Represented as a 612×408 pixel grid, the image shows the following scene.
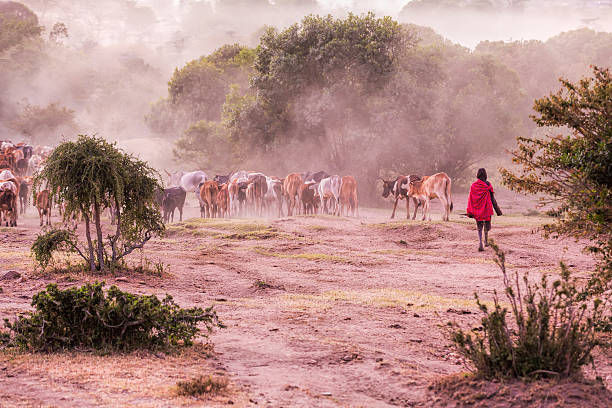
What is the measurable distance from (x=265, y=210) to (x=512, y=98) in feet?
64.3

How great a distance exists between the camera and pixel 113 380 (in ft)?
18.4

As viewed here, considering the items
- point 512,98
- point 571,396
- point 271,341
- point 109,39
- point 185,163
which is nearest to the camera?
point 571,396

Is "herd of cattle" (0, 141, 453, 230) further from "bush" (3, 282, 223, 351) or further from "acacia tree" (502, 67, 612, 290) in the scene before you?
"bush" (3, 282, 223, 351)

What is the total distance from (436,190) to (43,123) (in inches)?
2149

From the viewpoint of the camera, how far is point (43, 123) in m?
65.6

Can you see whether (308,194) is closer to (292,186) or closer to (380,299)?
(292,186)

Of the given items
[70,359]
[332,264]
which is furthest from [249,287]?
[70,359]

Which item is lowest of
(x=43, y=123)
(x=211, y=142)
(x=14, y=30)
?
(x=211, y=142)

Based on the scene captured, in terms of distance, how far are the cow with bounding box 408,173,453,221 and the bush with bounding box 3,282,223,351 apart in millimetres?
17583

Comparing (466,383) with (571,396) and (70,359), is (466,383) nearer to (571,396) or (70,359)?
(571,396)

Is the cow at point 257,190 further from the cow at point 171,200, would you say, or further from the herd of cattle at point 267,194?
the cow at point 171,200

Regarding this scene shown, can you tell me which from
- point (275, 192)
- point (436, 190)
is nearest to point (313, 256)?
point (436, 190)

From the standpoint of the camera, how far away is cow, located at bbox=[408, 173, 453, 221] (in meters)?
23.2

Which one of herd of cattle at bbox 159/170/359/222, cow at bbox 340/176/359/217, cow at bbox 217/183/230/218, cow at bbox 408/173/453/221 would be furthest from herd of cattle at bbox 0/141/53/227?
cow at bbox 408/173/453/221
